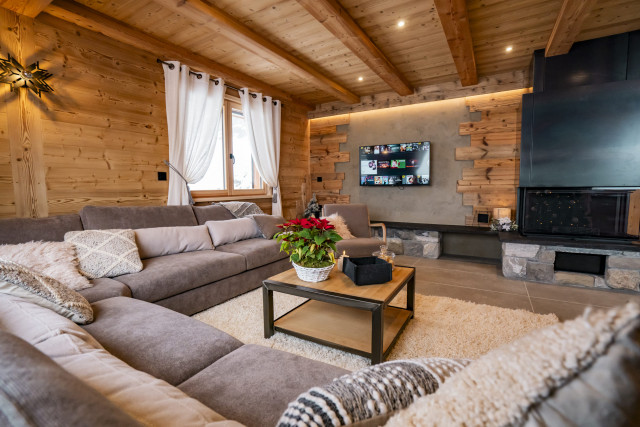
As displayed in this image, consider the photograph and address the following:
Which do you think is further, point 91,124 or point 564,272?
point 564,272

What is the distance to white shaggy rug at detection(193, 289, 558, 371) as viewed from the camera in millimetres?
1882

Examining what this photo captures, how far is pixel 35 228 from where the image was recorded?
217 cm

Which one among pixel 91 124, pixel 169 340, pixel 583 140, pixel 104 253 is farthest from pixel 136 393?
pixel 583 140

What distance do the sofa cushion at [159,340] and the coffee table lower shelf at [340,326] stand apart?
722 millimetres

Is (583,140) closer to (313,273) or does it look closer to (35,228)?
(313,273)

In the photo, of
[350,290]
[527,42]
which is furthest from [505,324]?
[527,42]

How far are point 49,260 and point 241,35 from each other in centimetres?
248

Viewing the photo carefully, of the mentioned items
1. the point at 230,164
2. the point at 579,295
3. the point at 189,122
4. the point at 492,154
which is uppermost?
the point at 189,122

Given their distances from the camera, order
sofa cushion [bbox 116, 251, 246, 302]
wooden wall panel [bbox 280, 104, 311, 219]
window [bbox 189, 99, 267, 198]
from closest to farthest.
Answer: sofa cushion [bbox 116, 251, 246, 302], window [bbox 189, 99, 267, 198], wooden wall panel [bbox 280, 104, 311, 219]

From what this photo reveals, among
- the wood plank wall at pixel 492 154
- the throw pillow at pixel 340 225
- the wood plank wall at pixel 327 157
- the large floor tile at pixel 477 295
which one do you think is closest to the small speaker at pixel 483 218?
the wood plank wall at pixel 492 154

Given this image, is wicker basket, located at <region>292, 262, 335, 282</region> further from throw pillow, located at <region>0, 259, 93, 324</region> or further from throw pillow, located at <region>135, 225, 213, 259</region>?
throw pillow, located at <region>135, 225, 213, 259</region>

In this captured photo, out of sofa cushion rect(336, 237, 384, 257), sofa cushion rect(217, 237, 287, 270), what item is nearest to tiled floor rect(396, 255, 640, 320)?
sofa cushion rect(336, 237, 384, 257)

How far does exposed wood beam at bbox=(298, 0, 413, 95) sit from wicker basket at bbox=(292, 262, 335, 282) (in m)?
2.08

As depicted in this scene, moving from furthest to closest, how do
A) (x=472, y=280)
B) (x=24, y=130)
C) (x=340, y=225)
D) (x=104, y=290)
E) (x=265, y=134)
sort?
(x=265, y=134)
(x=340, y=225)
(x=472, y=280)
(x=24, y=130)
(x=104, y=290)
